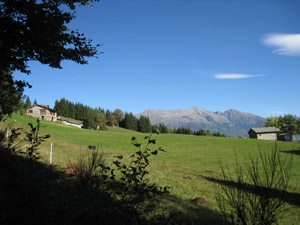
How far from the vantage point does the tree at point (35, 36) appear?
644 cm

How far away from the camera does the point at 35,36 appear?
6672mm

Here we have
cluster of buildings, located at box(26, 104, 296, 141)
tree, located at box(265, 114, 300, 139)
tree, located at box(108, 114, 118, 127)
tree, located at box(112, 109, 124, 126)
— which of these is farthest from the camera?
tree, located at box(112, 109, 124, 126)

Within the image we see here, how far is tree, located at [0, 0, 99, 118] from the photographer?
Answer: 644 cm

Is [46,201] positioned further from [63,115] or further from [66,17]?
[63,115]

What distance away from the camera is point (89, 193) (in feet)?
14.4

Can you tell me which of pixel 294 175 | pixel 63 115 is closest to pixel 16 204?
pixel 294 175

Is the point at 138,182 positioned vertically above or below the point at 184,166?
above

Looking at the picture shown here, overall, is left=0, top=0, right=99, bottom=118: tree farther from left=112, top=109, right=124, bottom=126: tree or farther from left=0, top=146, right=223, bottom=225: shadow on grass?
left=112, top=109, right=124, bottom=126: tree

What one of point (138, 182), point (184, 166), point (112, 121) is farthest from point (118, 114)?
point (138, 182)

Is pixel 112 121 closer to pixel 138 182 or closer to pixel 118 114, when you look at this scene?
pixel 118 114

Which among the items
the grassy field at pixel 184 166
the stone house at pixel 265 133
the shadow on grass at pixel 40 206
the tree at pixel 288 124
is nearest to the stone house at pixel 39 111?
the grassy field at pixel 184 166

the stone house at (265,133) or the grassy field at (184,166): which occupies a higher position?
the stone house at (265,133)

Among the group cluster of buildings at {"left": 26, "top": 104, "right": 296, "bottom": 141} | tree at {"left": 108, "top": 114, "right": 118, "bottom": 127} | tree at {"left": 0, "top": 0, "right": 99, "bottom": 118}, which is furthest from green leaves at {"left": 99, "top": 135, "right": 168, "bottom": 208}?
tree at {"left": 108, "top": 114, "right": 118, "bottom": 127}

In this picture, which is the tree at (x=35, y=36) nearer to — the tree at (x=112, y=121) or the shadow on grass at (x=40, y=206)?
the shadow on grass at (x=40, y=206)
